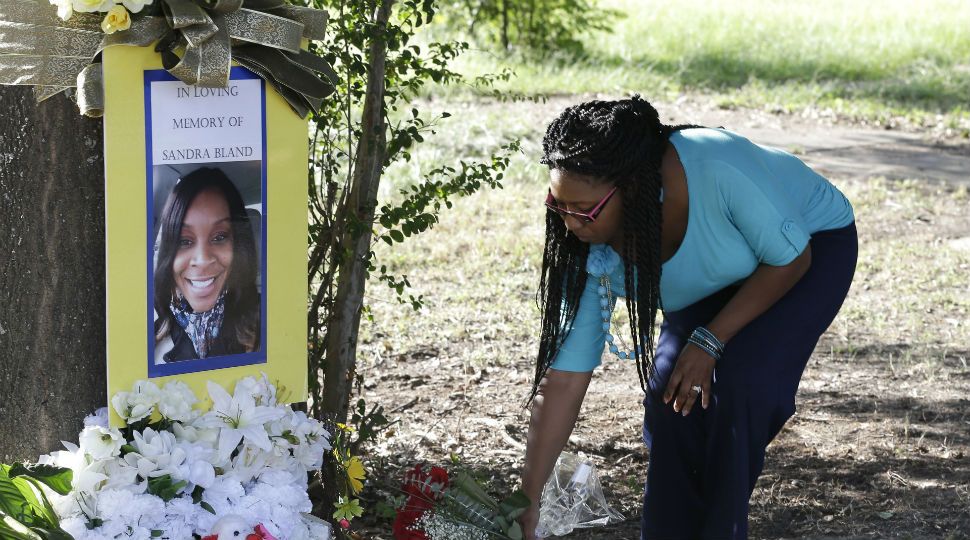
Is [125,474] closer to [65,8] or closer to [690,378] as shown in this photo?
[65,8]

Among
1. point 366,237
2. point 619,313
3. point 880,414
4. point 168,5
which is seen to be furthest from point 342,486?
point 619,313

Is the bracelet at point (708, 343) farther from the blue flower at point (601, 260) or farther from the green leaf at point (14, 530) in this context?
the green leaf at point (14, 530)

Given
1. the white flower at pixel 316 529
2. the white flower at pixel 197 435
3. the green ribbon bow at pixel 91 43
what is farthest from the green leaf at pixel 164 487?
the green ribbon bow at pixel 91 43

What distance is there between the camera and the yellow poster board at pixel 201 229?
7.77ft

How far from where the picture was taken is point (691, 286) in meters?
3.18

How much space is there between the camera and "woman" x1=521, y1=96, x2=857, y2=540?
9.51ft

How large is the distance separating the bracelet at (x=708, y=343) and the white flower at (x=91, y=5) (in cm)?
162

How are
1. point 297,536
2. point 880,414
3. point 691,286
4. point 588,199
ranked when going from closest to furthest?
1. point 297,536
2. point 588,199
3. point 691,286
4. point 880,414

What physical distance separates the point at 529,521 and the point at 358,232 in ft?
3.00

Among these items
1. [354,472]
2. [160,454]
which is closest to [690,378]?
[354,472]

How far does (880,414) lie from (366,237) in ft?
7.46

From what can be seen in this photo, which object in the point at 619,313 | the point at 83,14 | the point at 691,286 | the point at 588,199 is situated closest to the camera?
the point at 83,14

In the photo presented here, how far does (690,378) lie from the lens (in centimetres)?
305

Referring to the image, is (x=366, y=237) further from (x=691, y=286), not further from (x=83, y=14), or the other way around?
(x=83, y=14)
